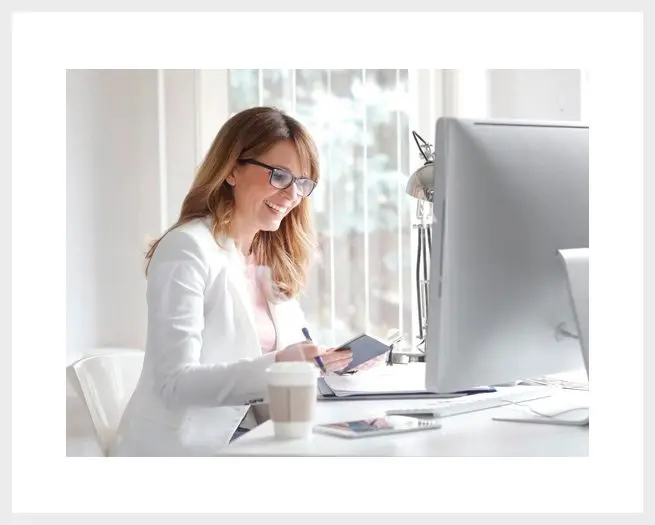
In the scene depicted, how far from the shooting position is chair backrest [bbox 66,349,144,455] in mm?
1611

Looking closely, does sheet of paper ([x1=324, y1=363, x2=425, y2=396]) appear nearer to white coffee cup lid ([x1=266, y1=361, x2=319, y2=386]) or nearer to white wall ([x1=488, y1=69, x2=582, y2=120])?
white coffee cup lid ([x1=266, y1=361, x2=319, y2=386])

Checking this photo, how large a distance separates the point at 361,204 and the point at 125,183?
0.75 metres

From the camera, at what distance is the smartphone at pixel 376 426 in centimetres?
115

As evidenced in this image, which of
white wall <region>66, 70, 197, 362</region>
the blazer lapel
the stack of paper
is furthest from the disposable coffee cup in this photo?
white wall <region>66, 70, 197, 362</region>

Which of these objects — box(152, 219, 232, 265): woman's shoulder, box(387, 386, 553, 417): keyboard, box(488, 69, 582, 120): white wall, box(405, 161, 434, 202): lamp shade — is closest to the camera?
box(387, 386, 553, 417): keyboard

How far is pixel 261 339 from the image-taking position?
172cm

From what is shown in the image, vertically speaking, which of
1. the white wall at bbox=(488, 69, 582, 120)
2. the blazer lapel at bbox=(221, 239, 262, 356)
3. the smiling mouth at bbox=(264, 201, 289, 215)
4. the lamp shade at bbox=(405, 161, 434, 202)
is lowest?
the blazer lapel at bbox=(221, 239, 262, 356)

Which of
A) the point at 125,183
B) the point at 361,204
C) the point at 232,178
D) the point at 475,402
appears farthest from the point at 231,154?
the point at 361,204
